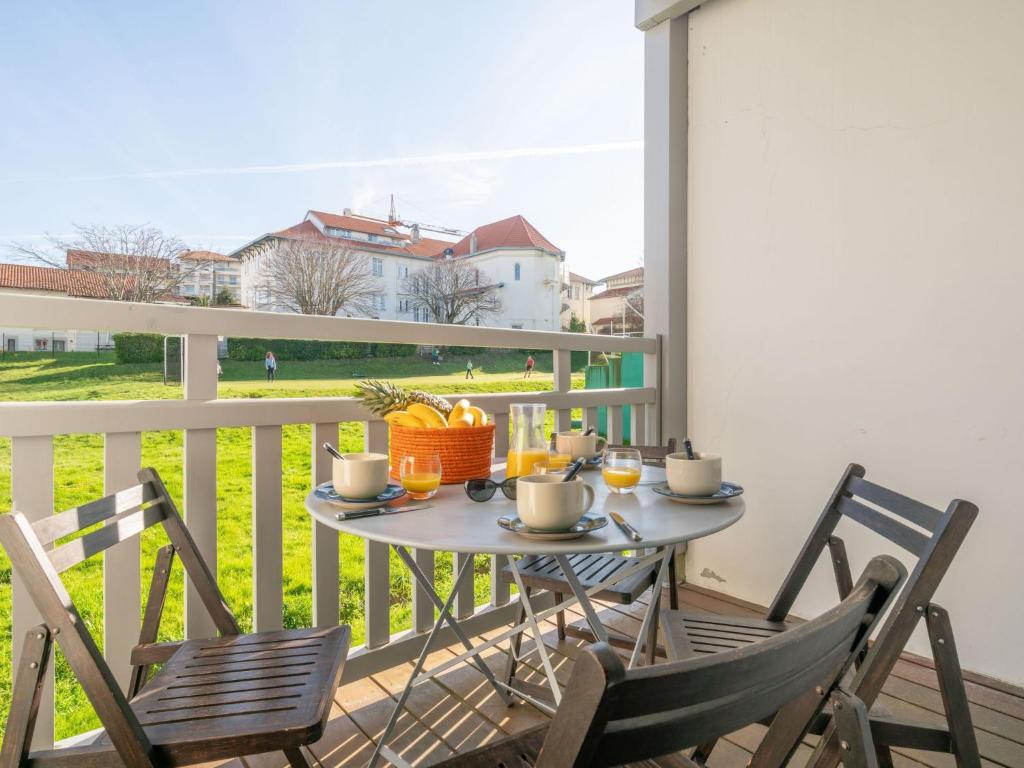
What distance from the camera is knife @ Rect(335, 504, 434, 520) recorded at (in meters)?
1.21

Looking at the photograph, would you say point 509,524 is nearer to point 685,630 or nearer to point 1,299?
point 685,630

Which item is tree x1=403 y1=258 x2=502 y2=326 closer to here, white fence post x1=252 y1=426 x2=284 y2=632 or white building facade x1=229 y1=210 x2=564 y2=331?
white building facade x1=229 y1=210 x2=564 y2=331

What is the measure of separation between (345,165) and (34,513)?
1202cm

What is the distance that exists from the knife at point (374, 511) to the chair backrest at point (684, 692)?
0.79 meters

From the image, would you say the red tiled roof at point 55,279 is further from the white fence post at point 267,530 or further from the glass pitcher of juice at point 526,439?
the glass pitcher of juice at point 526,439

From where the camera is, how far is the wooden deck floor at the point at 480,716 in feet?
5.32

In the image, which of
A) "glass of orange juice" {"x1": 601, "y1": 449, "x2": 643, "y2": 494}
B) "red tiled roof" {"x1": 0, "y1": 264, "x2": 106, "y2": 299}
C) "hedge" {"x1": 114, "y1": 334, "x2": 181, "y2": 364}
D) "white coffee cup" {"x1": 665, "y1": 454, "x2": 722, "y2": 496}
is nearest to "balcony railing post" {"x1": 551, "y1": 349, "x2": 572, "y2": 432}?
"glass of orange juice" {"x1": 601, "y1": 449, "x2": 643, "y2": 494}

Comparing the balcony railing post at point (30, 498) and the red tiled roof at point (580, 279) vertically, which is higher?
the red tiled roof at point (580, 279)

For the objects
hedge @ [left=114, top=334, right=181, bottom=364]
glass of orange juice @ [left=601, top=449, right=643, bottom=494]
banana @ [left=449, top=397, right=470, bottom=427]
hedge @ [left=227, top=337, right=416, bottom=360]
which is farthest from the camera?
hedge @ [left=227, top=337, right=416, bottom=360]

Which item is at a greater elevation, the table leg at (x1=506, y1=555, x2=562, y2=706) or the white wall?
the white wall

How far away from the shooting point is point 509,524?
44.8 inches

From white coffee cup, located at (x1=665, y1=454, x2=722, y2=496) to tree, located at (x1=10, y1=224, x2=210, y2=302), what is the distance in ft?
18.2

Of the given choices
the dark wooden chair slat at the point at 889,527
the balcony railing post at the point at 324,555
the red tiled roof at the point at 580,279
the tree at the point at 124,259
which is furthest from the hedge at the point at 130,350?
the dark wooden chair slat at the point at 889,527

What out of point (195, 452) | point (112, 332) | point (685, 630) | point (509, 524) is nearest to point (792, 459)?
point (685, 630)
